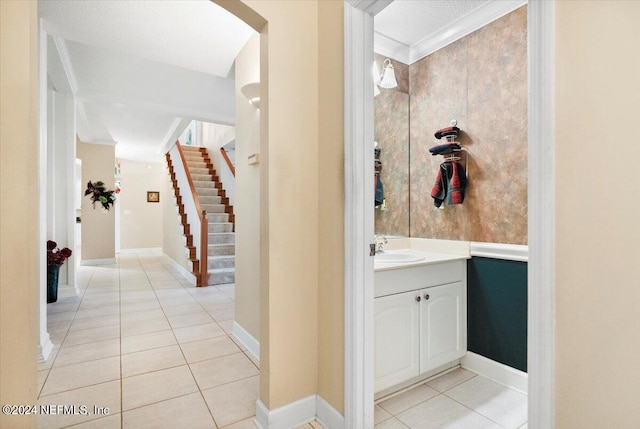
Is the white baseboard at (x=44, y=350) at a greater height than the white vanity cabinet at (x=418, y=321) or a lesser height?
lesser

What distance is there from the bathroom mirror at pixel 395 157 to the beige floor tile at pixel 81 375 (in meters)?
2.29

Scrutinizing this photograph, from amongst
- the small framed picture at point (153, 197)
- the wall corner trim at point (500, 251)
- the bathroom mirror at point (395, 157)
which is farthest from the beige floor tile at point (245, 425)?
the small framed picture at point (153, 197)

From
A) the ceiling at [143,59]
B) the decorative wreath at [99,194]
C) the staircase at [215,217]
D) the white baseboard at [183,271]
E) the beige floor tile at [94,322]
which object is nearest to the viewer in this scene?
the ceiling at [143,59]

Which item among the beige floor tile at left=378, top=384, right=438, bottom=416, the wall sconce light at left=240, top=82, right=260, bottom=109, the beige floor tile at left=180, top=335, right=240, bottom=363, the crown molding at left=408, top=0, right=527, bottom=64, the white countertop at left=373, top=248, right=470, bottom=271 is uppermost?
the crown molding at left=408, top=0, right=527, bottom=64

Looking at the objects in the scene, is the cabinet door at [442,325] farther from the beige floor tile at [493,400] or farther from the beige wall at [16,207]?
the beige wall at [16,207]

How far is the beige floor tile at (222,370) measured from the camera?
213 centimetres

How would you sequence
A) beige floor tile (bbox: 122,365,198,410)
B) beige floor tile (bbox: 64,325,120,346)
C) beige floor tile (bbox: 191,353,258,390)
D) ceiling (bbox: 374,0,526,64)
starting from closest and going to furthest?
beige floor tile (bbox: 122,365,198,410) < beige floor tile (bbox: 191,353,258,390) < ceiling (bbox: 374,0,526,64) < beige floor tile (bbox: 64,325,120,346)

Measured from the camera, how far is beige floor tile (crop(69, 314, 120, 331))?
312 cm

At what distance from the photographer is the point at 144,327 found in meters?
3.13

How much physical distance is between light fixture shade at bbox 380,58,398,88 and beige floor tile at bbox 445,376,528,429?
236cm

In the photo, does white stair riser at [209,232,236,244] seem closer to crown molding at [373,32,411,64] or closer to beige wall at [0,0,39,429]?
crown molding at [373,32,411,64]

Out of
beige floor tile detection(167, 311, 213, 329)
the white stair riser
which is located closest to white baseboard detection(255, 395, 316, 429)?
beige floor tile detection(167, 311, 213, 329)

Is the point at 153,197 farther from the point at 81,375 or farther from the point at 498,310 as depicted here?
the point at 498,310

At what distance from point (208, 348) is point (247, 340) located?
0.34 meters
